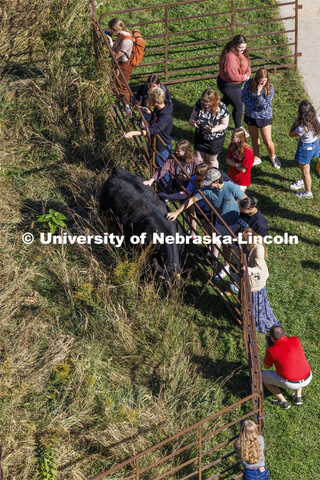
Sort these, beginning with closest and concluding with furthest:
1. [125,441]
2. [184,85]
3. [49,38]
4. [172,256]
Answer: [125,441]
[172,256]
[49,38]
[184,85]

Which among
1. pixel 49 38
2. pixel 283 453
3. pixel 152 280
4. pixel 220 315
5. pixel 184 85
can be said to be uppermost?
pixel 49 38

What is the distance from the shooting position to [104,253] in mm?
7969

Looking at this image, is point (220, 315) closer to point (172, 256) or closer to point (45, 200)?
point (172, 256)

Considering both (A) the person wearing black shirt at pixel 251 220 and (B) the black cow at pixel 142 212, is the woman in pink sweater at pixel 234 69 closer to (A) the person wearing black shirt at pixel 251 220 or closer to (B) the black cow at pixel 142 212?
(B) the black cow at pixel 142 212

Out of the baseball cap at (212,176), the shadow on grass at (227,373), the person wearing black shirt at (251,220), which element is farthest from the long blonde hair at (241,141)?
the shadow on grass at (227,373)

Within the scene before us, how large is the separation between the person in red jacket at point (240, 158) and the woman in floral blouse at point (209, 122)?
363 millimetres

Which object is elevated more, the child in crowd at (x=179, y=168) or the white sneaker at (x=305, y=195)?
the child in crowd at (x=179, y=168)

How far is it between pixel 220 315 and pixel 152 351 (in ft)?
3.75

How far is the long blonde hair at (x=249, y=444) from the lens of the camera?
574 centimetres

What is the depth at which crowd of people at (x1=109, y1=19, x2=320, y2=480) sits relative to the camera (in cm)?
664

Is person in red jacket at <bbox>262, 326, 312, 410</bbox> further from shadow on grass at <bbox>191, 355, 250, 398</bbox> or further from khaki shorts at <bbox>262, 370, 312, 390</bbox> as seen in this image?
shadow on grass at <bbox>191, 355, 250, 398</bbox>

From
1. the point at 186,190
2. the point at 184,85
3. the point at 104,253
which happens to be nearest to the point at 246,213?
the point at 186,190

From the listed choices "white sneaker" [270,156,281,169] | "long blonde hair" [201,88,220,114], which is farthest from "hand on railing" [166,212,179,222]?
"white sneaker" [270,156,281,169]

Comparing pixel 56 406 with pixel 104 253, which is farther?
pixel 104 253
